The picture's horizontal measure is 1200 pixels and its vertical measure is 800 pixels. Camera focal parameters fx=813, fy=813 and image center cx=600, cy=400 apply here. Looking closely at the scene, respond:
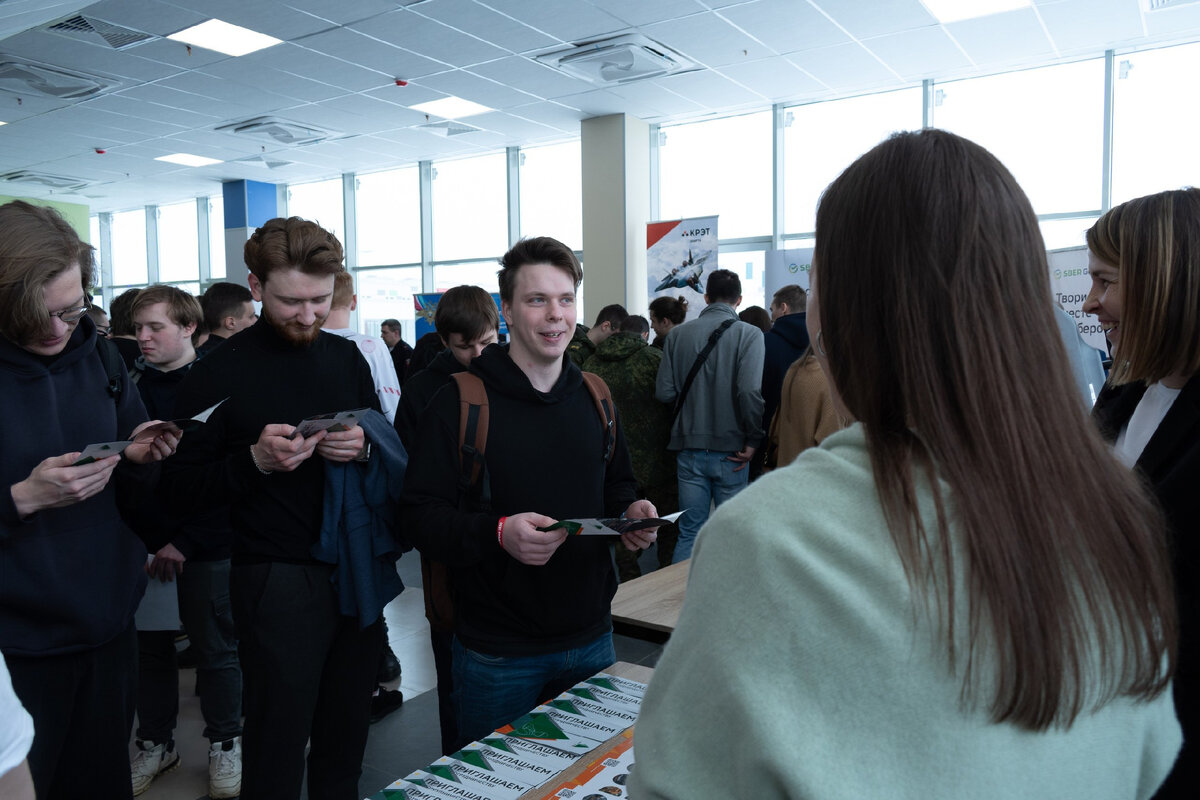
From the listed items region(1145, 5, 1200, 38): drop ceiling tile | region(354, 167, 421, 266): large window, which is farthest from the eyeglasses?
region(354, 167, 421, 266): large window

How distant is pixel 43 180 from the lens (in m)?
11.4

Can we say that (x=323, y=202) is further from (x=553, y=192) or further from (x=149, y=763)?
(x=149, y=763)

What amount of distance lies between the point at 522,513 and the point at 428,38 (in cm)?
571

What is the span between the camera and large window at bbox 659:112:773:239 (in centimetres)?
870

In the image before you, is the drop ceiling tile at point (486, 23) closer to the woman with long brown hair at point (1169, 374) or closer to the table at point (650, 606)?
the table at point (650, 606)

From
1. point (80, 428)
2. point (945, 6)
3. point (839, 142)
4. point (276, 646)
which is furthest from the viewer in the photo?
point (839, 142)

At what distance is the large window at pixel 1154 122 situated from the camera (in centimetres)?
654

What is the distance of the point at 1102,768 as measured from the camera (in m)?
0.63

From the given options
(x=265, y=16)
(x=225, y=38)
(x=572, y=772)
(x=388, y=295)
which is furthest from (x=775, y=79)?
(x=572, y=772)

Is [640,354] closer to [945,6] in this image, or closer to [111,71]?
[945,6]

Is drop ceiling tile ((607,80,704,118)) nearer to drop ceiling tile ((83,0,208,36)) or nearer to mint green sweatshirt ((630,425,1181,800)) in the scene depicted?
drop ceiling tile ((83,0,208,36))

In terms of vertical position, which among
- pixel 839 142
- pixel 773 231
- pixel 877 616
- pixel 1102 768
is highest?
pixel 839 142

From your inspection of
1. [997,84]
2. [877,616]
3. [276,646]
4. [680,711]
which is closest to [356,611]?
[276,646]

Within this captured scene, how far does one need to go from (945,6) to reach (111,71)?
266 inches
